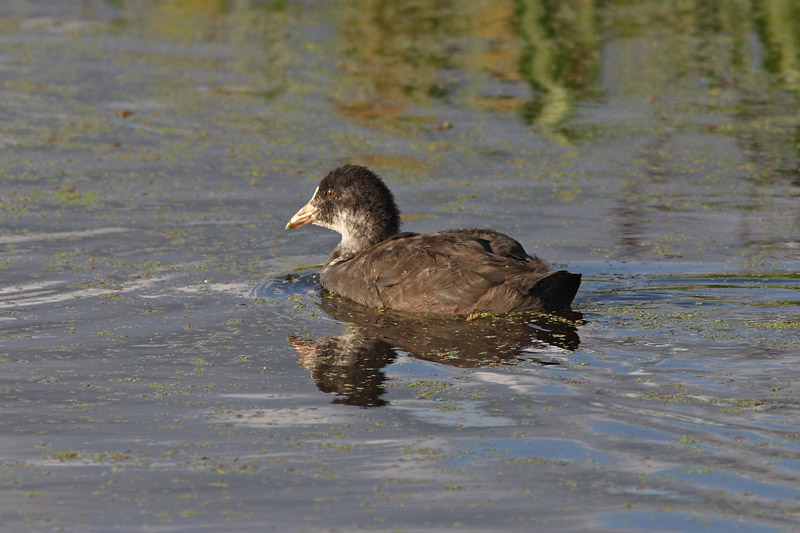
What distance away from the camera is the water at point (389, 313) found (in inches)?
207

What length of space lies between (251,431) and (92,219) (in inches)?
204

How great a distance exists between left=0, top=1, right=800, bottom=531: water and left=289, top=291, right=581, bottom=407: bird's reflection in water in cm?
3

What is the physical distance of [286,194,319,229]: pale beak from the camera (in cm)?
1000

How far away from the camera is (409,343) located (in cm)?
769

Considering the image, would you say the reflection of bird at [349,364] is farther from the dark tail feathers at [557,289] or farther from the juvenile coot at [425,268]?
the dark tail feathers at [557,289]

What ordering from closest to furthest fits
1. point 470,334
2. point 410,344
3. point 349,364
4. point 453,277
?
1. point 349,364
2. point 410,344
3. point 470,334
4. point 453,277

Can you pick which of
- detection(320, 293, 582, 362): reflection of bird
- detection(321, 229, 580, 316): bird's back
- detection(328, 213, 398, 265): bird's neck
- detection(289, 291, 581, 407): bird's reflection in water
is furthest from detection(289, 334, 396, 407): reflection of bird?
detection(328, 213, 398, 265): bird's neck

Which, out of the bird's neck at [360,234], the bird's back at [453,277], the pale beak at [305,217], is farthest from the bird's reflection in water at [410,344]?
the pale beak at [305,217]

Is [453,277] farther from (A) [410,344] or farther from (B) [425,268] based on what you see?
(A) [410,344]

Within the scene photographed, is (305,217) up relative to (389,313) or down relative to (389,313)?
up

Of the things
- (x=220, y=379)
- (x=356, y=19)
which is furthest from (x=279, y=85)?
(x=220, y=379)

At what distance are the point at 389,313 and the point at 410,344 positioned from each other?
3.10ft

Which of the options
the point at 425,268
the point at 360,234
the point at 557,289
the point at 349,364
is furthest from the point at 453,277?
the point at 360,234

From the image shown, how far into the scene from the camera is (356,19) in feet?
65.9
